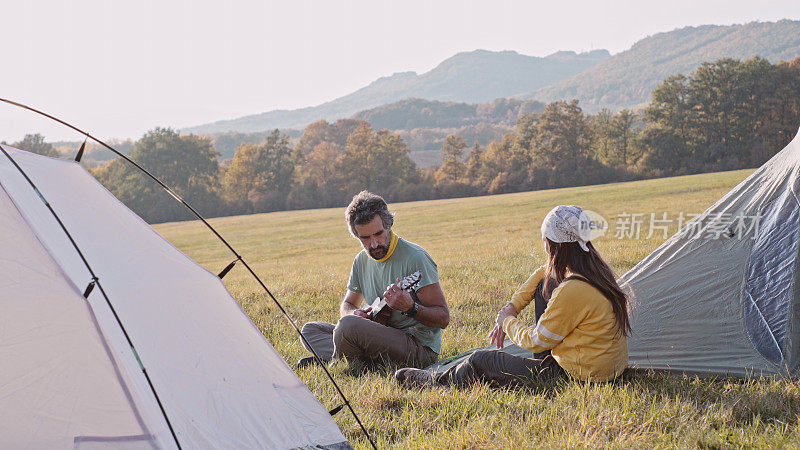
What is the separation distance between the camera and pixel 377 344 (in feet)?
17.2

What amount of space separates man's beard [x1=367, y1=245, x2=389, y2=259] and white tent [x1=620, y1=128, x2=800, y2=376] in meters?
1.99

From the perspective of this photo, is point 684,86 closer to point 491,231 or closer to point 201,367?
point 491,231

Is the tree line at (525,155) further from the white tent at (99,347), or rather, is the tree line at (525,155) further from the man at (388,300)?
the white tent at (99,347)

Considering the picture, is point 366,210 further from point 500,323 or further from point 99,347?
point 99,347

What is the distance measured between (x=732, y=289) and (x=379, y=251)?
266 centimetres

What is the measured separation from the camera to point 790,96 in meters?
54.0

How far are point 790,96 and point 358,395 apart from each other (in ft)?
195

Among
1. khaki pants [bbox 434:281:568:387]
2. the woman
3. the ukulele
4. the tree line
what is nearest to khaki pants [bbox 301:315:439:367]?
the ukulele

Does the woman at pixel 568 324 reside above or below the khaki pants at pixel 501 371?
above

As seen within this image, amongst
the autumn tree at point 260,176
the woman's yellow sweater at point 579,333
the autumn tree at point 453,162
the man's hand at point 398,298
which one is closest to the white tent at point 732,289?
the woman's yellow sweater at point 579,333

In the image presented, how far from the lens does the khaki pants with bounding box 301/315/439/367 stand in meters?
5.25

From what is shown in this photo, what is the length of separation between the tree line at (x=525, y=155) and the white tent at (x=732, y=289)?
49492mm

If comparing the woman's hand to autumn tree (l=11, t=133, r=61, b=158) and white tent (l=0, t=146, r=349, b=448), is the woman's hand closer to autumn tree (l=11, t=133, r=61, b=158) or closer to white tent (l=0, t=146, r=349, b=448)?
white tent (l=0, t=146, r=349, b=448)

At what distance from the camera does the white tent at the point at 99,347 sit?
10.4ft
